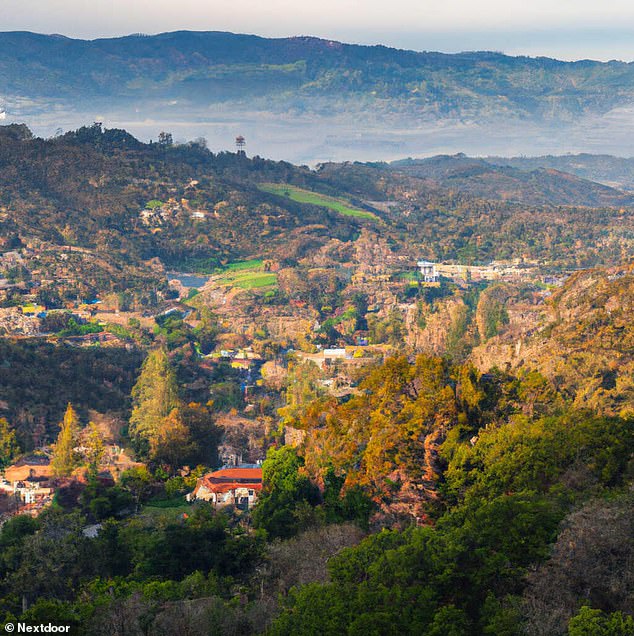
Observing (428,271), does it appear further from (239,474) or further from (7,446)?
(239,474)

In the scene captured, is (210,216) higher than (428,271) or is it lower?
higher

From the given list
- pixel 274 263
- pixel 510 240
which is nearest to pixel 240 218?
pixel 274 263

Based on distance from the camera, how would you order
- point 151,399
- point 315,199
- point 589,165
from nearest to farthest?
point 151,399
point 315,199
point 589,165

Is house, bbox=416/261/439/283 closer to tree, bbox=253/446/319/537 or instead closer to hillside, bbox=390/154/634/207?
hillside, bbox=390/154/634/207

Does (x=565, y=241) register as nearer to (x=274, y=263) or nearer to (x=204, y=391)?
(x=274, y=263)

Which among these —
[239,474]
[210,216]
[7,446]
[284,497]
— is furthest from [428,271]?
[284,497]

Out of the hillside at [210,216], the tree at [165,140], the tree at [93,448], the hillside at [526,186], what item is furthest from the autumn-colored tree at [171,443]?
the hillside at [526,186]

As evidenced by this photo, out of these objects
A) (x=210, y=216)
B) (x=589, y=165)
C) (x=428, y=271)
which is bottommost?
(x=589, y=165)
